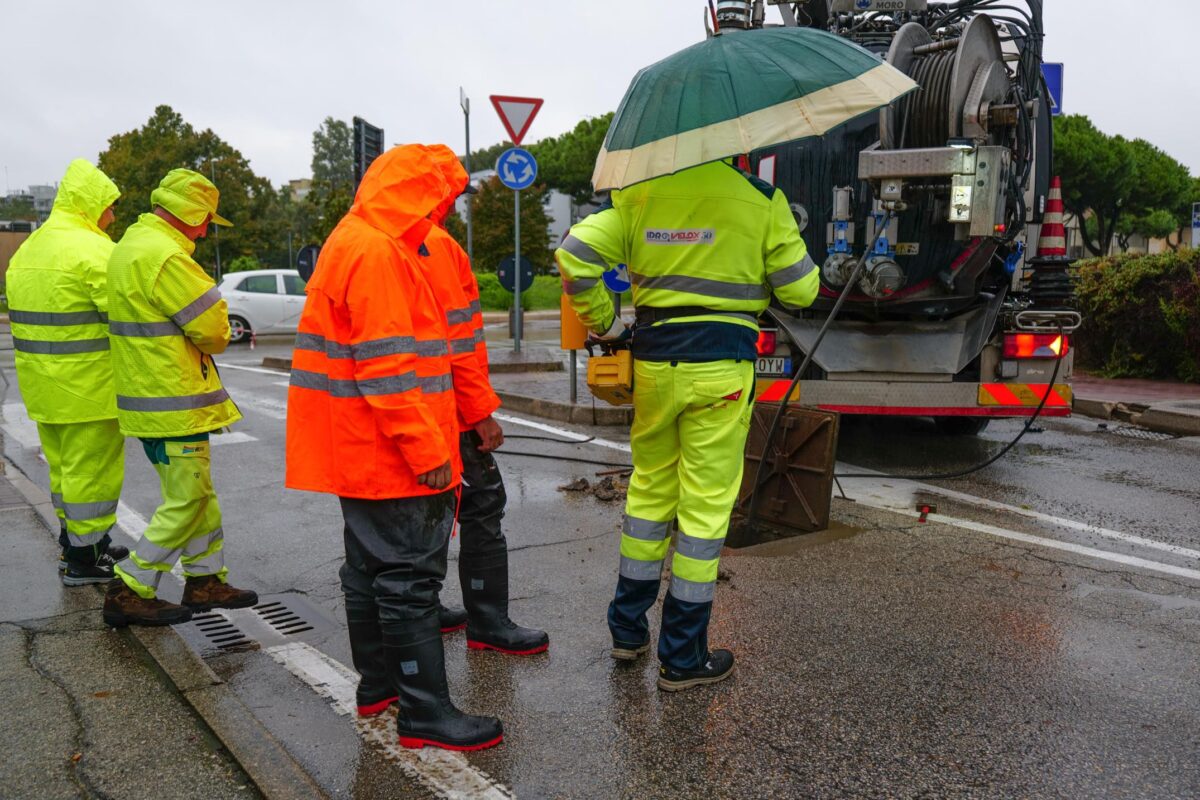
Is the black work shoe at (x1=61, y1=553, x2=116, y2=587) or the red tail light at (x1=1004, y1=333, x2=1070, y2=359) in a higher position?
the red tail light at (x1=1004, y1=333, x2=1070, y2=359)

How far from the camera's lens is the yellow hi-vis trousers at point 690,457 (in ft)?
A: 11.2

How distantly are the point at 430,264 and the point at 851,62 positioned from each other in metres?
1.64

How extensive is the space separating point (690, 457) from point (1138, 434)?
23.0ft

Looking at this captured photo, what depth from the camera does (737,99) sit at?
3303 mm

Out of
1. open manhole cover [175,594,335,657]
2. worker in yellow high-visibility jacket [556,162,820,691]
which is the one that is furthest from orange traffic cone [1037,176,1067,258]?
open manhole cover [175,594,335,657]

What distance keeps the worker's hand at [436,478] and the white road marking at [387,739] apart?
855mm

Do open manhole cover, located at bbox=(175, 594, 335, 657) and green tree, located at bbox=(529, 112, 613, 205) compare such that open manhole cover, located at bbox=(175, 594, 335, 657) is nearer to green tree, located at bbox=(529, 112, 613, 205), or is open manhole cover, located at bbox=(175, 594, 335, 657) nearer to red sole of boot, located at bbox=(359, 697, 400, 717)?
A: red sole of boot, located at bbox=(359, 697, 400, 717)

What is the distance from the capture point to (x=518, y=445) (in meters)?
8.38

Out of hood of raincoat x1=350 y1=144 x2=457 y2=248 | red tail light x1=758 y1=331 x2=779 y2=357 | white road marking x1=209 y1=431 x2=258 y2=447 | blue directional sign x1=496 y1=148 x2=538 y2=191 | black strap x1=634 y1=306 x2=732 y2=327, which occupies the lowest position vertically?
white road marking x1=209 y1=431 x2=258 y2=447

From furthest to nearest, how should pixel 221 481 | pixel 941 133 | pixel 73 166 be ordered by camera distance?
pixel 221 481
pixel 941 133
pixel 73 166

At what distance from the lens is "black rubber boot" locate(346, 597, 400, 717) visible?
3336 mm

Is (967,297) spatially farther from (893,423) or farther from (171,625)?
(171,625)

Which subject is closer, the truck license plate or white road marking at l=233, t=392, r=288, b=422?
the truck license plate

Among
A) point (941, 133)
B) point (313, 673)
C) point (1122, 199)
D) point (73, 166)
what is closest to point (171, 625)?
point (313, 673)
